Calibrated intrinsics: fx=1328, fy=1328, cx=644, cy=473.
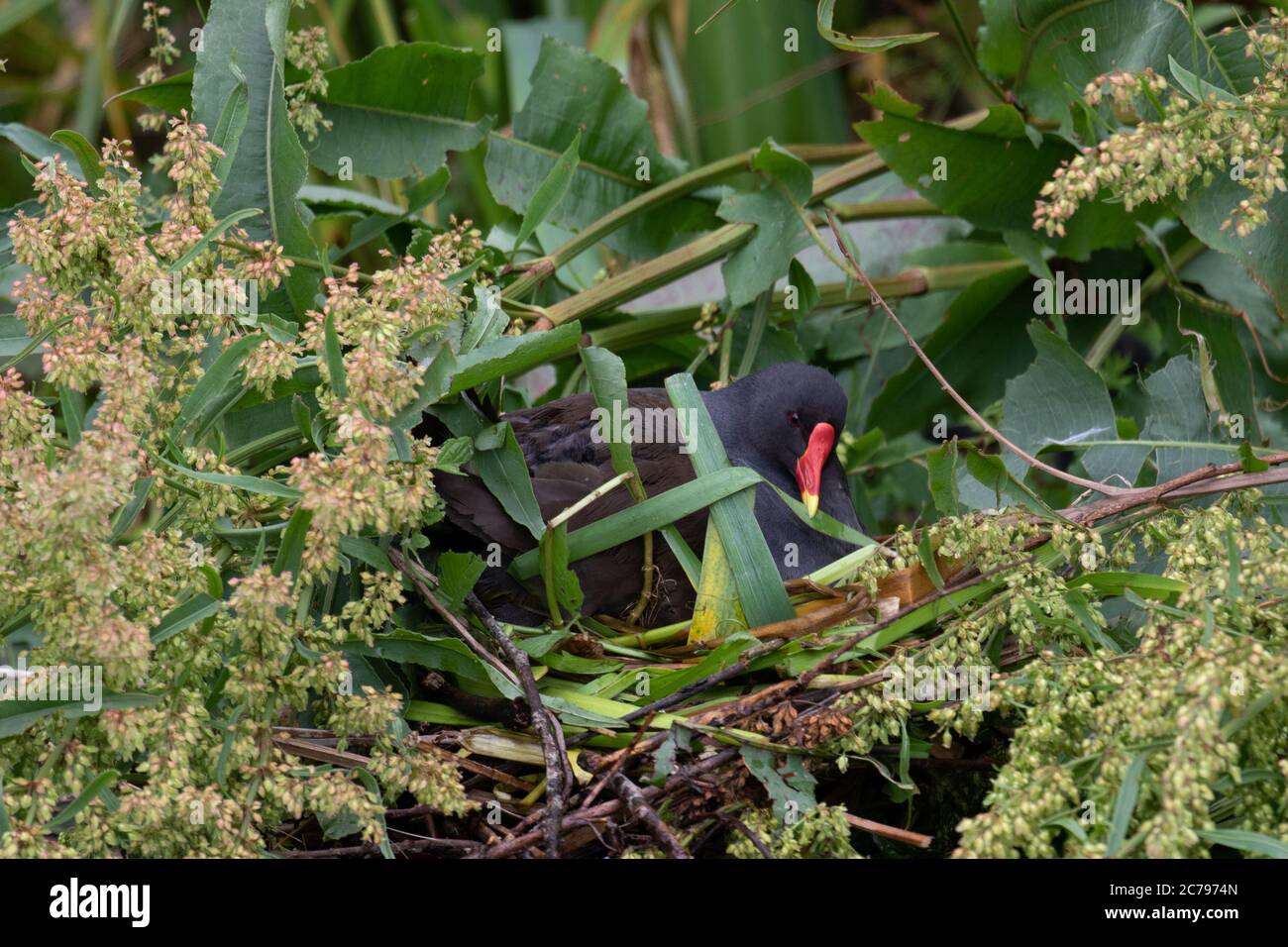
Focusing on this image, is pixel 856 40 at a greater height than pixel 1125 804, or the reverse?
pixel 856 40

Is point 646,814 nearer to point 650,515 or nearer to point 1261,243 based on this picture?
point 650,515

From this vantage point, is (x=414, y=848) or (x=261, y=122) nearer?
(x=414, y=848)

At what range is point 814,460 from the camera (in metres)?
3.09

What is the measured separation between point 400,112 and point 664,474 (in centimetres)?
119

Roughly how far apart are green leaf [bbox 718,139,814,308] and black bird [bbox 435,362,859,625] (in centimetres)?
22

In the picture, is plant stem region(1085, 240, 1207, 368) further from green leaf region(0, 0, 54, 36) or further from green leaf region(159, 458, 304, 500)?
green leaf region(0, 0, 54, 36)

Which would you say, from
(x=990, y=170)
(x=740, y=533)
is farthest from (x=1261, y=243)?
(x=740, y=533)

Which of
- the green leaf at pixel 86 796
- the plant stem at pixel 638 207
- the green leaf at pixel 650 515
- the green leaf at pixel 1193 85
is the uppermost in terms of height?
the plant stem at pixel 638 207

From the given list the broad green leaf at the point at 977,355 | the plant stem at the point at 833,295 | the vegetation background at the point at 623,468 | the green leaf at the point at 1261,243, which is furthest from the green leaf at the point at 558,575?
the green leaf at the point at 1261,243

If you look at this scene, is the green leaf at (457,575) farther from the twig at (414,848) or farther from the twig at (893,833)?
the twig at (893,833)

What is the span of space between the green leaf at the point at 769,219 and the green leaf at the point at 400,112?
691 mm

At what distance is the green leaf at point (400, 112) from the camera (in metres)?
3.17

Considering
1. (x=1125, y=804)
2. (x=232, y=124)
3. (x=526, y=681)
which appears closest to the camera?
(x=1125, y=804)
